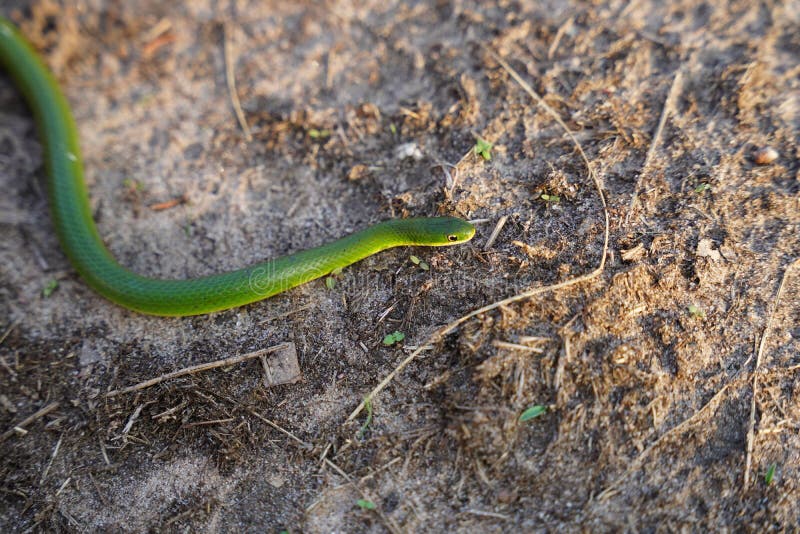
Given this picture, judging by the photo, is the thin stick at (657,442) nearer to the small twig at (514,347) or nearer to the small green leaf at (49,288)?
the small twig at (514,347)

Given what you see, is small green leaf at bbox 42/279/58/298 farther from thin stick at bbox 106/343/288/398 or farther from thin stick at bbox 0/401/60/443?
thin stick at bbox 106/343/288/398

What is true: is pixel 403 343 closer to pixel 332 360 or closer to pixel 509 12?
pixel 332 360

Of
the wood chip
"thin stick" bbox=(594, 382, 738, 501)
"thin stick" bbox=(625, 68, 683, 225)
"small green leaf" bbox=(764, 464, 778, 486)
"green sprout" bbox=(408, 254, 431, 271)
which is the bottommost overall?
"small green leaf" bbox=(764, 464, 778, 486)

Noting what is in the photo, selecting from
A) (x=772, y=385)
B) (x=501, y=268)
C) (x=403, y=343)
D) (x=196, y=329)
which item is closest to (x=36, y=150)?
(x=196, y=329)

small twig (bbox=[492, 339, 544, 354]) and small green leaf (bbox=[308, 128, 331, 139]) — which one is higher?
small green leaf (bbox=[308, 128, 331, 139])

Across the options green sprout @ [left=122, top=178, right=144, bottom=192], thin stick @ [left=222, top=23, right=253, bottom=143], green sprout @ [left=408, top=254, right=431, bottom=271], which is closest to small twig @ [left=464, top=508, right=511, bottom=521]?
green sprout @ [left=408, top=254, right=431, bottom=271]

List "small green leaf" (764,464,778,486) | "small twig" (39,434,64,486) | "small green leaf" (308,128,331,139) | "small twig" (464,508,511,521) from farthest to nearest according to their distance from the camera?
"small green leaf" (308,128,331,139) < "small twig" (39,434,64,486) < "small twig" (464,508,511,521) < "small green leaf" (764,464,778,486)

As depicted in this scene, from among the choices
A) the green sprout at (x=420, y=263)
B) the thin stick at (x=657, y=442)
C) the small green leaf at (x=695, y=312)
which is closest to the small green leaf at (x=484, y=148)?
the green sprout at (x=420, y=263)
